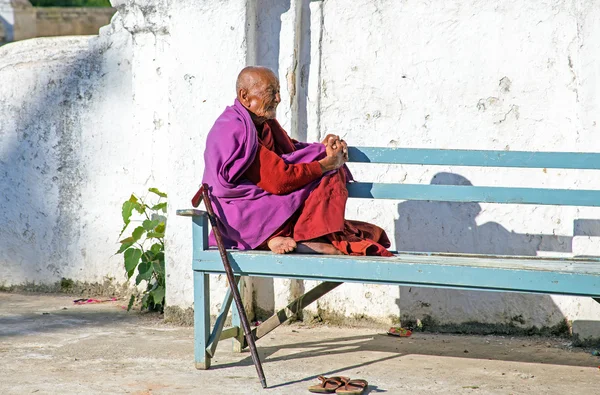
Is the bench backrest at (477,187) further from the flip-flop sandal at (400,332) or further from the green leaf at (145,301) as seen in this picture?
the green leaf at (145,301)

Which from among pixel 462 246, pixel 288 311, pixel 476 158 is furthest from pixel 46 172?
pixel 476 158

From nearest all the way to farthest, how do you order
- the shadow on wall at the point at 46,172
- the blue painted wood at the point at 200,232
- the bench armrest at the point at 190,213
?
1. the bench armrest at the point at 190,213
2. the blue painted wood at the point at 200,232
3. the shadow on wall at the point at 46,172

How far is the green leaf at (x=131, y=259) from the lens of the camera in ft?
17.7

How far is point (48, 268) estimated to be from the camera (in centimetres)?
602

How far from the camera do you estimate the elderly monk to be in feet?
13.8

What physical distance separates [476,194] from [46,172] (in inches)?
115

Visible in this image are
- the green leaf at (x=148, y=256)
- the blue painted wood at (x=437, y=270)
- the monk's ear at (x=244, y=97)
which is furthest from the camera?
the green leaf at (x=148, y=256)

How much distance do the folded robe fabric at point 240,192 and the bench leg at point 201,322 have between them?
0.24m

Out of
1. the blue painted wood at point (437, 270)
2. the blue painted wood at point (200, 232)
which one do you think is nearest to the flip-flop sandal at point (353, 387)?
the blue painted wood at point (437, 270)

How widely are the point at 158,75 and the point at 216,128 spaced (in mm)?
1301

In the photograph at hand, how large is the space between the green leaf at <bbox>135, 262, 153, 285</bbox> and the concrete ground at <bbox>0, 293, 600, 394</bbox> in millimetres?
226

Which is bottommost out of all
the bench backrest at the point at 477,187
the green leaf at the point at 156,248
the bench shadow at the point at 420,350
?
the bench shadow at the point at 420,350

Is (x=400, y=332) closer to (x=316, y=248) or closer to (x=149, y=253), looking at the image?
(x=316, y=248)

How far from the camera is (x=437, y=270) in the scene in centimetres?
385
